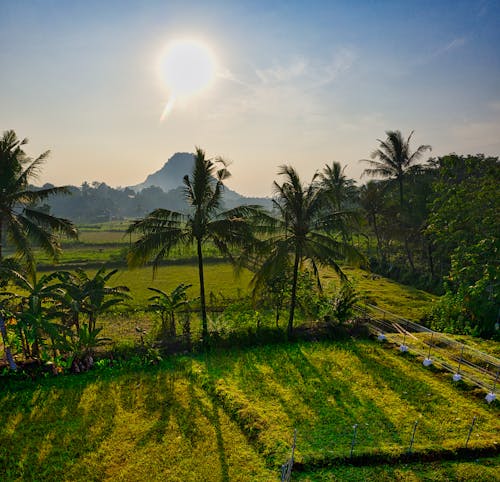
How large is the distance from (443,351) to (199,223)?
10.8m

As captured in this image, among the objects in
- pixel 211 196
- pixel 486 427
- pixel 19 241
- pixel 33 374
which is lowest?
pixel 486 427

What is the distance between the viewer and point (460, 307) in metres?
16.1

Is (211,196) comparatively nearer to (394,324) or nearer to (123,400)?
(123,400)

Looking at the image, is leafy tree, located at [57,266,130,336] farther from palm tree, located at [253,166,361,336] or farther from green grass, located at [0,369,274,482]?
palm tree, located at [253,166,361,336]

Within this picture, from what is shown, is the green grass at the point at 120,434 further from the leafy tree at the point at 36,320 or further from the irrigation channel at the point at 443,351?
the irrigation channel at the point at 443,351

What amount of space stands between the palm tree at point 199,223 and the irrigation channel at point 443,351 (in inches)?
307

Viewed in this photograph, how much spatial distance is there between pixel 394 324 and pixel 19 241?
16716mm

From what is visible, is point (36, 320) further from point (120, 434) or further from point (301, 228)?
point (301, 228)

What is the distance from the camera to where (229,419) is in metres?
8.95

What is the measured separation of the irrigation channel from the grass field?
0.67 metres

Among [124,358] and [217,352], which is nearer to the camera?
[124,358]

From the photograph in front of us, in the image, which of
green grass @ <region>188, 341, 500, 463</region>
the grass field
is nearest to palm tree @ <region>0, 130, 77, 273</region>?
the grass field

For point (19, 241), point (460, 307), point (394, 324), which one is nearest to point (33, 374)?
point (19, 241)

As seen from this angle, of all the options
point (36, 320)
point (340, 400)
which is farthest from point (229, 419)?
point (36, 320)
